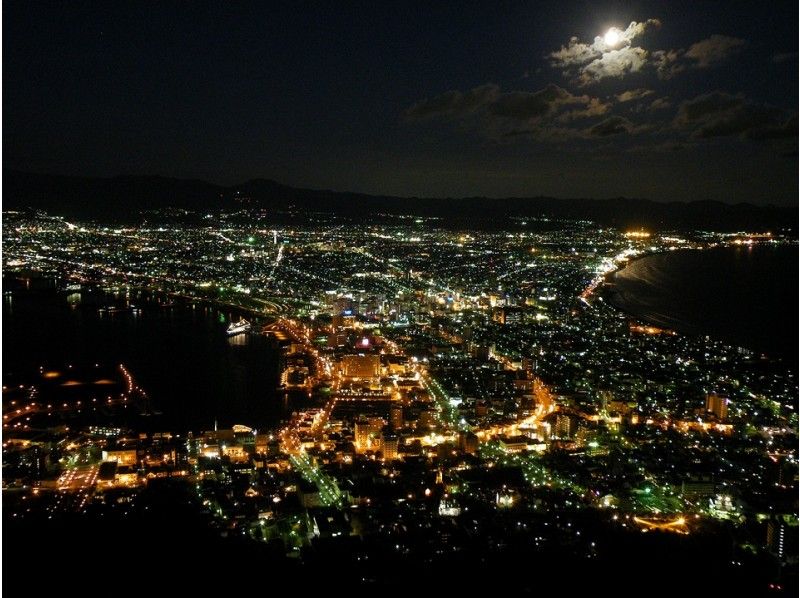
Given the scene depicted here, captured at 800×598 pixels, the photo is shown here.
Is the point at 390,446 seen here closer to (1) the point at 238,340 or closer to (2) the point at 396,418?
(2) the point at 396,418

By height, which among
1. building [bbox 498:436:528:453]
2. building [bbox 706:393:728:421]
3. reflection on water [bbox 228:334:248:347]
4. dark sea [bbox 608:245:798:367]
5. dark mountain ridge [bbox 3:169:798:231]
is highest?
dark mountain ridge [bbox 3:169:798:231]

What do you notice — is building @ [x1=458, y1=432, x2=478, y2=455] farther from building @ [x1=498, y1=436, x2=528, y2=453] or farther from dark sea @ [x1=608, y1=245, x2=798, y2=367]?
dark sea @ [x1=608, y1=245, x2=798, y2=367]

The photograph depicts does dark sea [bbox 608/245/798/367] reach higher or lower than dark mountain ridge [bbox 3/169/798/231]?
lower

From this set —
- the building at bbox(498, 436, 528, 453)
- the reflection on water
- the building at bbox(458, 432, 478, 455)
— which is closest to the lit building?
the building at bbox(458, 432, 478, 455)

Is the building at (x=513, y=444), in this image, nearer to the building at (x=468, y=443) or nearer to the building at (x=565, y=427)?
the building at (x=468, y=443)

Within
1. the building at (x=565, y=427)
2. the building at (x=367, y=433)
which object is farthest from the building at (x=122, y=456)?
the building at (x=565, y=427)

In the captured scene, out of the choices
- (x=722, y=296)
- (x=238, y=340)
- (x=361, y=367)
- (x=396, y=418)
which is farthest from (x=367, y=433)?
(x=722, y=296)
